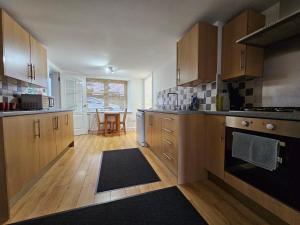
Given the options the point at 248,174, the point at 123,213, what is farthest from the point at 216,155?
the point at 123,213

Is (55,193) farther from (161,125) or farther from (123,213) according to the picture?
(161,125)

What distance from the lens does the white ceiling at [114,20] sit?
1.54 meters

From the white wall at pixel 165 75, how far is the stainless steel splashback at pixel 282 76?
1735mm

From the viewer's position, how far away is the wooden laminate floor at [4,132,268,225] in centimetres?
123

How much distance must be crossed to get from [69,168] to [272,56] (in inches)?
117

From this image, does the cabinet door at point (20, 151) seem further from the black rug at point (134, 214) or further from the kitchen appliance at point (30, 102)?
the kitchen appliance at point (30, 102)

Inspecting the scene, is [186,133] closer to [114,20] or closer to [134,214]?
[134,214]

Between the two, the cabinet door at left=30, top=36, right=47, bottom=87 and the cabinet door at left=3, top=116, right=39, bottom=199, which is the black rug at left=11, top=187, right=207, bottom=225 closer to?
the cabinet door at left=3, top=116, right=39, bottom=199

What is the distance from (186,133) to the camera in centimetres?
173

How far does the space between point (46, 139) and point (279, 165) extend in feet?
8.17

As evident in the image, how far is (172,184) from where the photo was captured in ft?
5.69

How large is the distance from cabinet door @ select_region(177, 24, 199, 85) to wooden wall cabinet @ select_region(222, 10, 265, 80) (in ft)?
1.33

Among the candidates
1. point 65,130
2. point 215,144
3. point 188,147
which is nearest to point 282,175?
point 215,144

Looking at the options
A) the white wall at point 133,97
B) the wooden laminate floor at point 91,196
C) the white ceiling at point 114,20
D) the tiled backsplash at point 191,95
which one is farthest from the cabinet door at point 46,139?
the white wall at point 133,97
